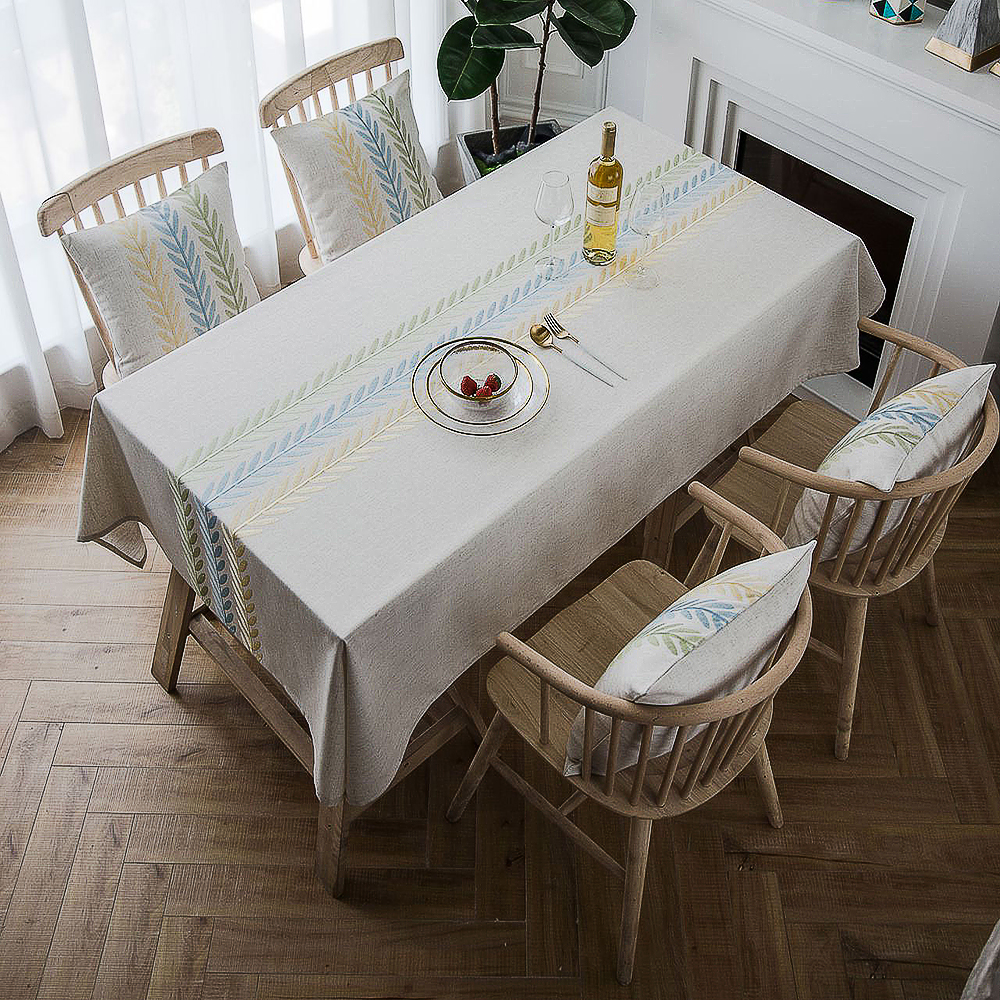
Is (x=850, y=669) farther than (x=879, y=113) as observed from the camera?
No

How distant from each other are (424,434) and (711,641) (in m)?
0.66

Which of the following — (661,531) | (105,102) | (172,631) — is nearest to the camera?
(172,631)

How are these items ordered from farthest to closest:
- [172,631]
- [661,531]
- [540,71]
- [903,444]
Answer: [540,71] < [661,531] < [172,631] < [903,444]

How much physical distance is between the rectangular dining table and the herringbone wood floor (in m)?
0.15

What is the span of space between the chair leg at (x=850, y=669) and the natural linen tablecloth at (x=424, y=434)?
0.42 meters

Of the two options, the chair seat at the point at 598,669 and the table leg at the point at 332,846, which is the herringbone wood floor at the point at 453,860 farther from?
the chair seat at the point at 598,669

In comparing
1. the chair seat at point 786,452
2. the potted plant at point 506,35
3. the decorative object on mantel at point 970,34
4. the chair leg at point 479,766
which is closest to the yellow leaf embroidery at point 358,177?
the potted plant at point 506,35

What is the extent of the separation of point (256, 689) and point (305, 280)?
837mm

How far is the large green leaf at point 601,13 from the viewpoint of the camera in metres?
2.84

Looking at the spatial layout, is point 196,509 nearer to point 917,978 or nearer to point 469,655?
point 469,655

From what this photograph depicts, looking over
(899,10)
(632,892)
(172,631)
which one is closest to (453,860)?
(632,892)

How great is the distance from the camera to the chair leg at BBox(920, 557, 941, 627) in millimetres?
2600

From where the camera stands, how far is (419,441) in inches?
78.6

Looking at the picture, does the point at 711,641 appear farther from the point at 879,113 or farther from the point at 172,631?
the point at 879,113
